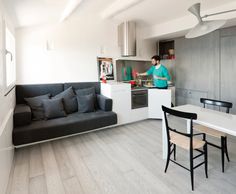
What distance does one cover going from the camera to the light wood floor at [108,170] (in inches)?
72.4

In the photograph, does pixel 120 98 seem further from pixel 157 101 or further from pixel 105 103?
pixel 157 101

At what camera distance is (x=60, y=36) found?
3.76 metres

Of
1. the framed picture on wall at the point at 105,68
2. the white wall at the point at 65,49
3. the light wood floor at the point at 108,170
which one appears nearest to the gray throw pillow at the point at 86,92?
the white wall at the point at 65,49

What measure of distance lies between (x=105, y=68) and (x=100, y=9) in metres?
1.36

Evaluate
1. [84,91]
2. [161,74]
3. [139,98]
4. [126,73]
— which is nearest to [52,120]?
[84,91]

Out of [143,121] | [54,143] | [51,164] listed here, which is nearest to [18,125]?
[54,143]

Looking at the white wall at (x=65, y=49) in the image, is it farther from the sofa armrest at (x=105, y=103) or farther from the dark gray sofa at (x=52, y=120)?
the sofa armrest at (x=105, y=103)

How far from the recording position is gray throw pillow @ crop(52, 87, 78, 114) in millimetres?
3485

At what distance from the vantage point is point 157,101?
13.4 ft

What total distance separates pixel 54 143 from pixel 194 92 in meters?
3.53

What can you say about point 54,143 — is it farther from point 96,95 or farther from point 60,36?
point 60,36

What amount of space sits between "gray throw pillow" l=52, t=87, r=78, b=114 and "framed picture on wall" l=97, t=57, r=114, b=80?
0.96 meters

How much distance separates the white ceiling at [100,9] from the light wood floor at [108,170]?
2.15 meters

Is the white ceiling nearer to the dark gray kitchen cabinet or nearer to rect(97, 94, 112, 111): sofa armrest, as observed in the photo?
the dark gray kitchen cabinet
